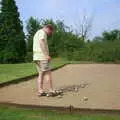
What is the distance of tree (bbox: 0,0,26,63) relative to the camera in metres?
47.6

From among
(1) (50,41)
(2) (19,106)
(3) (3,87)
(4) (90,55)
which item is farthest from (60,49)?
(2) (19,106)

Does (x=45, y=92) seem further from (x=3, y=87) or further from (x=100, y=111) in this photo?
(x=100, y=111)

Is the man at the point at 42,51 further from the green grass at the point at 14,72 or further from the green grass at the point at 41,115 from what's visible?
the green grass at the point at 14,72

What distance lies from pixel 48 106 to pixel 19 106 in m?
0.53

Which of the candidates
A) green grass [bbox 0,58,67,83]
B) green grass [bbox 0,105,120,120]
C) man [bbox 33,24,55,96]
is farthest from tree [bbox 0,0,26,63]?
green grass [bbox 0,105,120,120]

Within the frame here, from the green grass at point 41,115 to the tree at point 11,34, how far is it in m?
40.0

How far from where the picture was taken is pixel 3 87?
10547mm

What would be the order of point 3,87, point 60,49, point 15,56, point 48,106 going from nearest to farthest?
point 48,106, point 3,87, point 15,56, point 60,49

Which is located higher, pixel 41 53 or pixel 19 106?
pixel 41 53

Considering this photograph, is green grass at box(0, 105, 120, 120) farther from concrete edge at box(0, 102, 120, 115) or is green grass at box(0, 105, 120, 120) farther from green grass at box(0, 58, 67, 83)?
green grass at box(0, 58, 67, 83)

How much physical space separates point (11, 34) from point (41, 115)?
142ft

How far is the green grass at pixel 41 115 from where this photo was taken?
6.22 metres

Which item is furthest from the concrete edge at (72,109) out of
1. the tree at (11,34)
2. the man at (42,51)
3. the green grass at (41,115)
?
the tree at (11,34)

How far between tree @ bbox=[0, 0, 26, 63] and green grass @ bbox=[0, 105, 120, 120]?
40.0 metres
